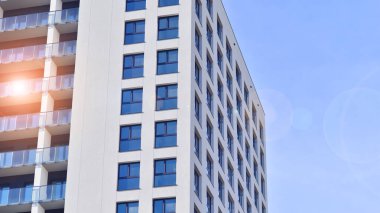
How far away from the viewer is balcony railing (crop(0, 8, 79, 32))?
73.8m

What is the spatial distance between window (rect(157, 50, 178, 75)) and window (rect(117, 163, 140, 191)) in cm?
774

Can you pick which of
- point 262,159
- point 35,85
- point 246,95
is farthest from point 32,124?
point 262,159

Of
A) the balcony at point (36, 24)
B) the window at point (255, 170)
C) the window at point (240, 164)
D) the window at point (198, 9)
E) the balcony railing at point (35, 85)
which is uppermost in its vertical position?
the window at point (198, 9)

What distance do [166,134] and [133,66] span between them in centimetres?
660

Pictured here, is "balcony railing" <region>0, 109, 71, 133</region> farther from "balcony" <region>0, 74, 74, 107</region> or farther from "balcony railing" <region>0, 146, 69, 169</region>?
"balcony railing" <region>0, 146, 69, 169</region>

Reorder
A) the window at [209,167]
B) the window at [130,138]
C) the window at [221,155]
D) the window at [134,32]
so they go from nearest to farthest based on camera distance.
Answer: the window at [130,138] < the window at [134,32] < the window at [209,167] < the window at [221,155]

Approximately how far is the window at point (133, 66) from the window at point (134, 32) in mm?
1383

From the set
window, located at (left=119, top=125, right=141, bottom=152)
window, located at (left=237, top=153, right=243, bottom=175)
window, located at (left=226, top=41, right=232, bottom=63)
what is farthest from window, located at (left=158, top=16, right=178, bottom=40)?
window, located at (left=237, top=153, right=243, bottom=175)

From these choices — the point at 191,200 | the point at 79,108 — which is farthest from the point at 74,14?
the point at 191,200

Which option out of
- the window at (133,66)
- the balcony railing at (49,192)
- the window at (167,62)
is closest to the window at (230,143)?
the window at (167,62)

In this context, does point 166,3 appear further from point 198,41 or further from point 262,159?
point 262,159

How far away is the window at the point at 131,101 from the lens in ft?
222

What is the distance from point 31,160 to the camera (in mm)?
68812

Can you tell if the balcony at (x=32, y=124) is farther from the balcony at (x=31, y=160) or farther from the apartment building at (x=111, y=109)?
→ the balcony at (x=31, y=160)
